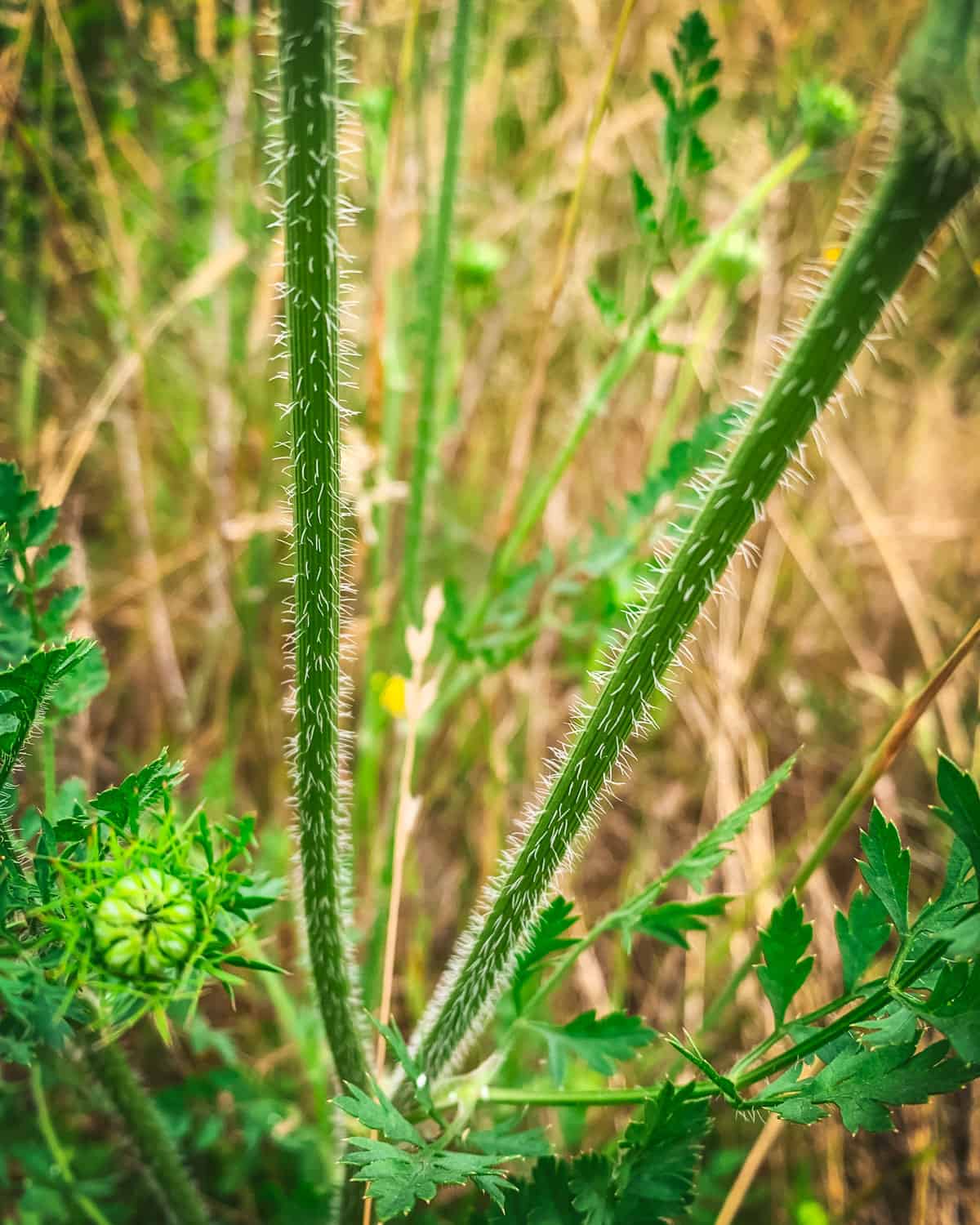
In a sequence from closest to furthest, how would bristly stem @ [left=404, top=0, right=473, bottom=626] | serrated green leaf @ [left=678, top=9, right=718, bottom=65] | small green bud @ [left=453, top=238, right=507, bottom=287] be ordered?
1. serrated green leaf @ [left=678, top=9, right=718, bottom=65]
2. bristly stem @ [left=404, top=0, right=473, bottom=626]
3. small green bud @ [left=453, top=238, right=507, bottom=287]

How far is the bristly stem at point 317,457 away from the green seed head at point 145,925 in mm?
165

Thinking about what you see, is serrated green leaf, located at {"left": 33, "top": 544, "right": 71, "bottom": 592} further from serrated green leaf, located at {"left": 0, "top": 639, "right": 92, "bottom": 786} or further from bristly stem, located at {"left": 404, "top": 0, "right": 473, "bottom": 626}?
bristly stem, located at {"left": 404, "top": 0, "right": 473, "bottom": 626}

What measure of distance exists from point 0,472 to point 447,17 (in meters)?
2.02

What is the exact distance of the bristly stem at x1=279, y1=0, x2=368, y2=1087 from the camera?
0.69 metres

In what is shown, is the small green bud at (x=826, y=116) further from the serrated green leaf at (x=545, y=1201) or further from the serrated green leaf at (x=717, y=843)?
the serrated green leaf at (x=545, y=1201)

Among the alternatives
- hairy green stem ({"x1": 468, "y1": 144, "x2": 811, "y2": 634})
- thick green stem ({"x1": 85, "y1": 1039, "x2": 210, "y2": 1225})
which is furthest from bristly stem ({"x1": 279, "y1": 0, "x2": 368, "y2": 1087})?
hairy green stem ({"x1": 468, "y1": 144, "x2": 811, "y2": 634})

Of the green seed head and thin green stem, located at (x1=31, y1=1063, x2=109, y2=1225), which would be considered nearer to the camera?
the green seed head

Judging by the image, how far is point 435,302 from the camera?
1670 millimetres

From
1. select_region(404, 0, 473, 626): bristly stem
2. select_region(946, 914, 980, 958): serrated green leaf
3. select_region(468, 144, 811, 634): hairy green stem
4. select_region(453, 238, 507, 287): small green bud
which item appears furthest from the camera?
select_region(453, 238, 507, 287): small green bud

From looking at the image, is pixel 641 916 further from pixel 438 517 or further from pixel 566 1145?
pixel 438 517

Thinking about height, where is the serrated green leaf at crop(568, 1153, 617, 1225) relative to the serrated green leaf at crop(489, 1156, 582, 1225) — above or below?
above

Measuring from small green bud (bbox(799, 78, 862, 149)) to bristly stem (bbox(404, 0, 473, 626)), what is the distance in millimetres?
645

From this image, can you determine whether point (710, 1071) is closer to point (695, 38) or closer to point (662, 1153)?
point (662, 1153)

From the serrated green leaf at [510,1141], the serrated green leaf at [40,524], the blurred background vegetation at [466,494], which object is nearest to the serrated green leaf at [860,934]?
the serrated green leaf at [510,1141]
